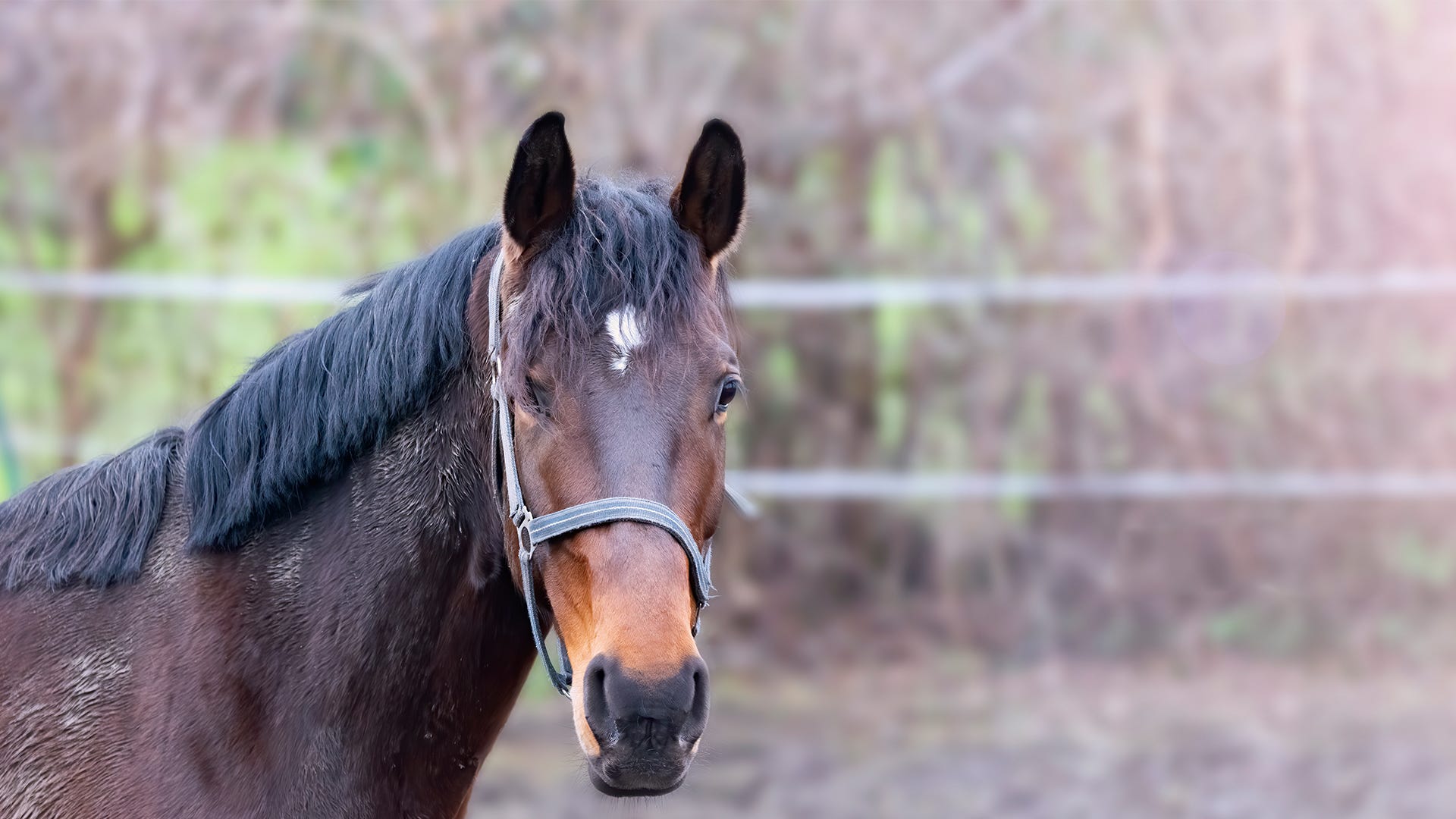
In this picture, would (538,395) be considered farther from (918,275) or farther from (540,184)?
(918,275)

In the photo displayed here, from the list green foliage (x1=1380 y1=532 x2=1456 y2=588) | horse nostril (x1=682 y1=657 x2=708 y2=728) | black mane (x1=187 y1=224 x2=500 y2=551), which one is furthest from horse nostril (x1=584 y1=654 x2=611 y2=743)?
green foliage (x1=1380 y1=532 x2=1456 y2=588)

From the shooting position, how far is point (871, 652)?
23.0 ft

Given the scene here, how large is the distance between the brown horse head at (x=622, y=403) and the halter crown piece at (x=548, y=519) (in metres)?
0.01

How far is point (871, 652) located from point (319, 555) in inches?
206

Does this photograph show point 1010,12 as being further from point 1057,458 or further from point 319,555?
point 319,555

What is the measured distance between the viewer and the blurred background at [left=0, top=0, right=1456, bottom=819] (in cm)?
696

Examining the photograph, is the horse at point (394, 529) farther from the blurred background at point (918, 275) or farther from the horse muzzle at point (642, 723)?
the blurred background at point (918, 275)

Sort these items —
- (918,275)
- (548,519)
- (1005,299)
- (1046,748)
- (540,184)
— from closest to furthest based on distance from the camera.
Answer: (548,519) → (540,184) → (1046,748) → (1005,299) → (918,275)

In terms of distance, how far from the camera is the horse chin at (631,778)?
175 centimetres

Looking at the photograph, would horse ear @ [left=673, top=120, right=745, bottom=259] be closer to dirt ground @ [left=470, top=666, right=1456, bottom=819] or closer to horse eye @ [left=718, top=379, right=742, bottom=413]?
horse eye @ [left=718, top=379, right=742, bottom=413]

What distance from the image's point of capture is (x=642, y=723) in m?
1.72

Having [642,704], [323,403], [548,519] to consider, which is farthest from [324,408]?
[642,704]

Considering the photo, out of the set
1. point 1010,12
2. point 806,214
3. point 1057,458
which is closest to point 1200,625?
point 1057,458

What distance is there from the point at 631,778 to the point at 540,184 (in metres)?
0.88
